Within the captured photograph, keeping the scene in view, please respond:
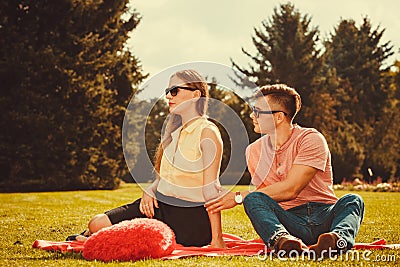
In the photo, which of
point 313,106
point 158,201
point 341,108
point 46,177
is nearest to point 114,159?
point 46,177

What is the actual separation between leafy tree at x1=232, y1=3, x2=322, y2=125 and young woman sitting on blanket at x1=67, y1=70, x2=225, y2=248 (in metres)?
23.2

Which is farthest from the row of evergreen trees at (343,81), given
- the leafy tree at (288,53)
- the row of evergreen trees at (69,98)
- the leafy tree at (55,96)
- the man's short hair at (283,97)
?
the man's short hair at (283,97)

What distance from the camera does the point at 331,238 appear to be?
11.2ft

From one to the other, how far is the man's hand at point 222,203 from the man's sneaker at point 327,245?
76cm

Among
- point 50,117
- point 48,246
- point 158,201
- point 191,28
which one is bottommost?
point 48,246

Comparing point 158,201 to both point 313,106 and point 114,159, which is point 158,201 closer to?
point 114,159

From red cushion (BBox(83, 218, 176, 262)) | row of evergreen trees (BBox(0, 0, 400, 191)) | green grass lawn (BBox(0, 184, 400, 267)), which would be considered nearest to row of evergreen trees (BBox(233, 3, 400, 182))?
row of evergreen trees (BBox(0, 0, 400, 191))

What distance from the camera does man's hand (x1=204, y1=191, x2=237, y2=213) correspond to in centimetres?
399

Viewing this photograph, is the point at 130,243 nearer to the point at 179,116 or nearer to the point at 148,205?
the point at 148,205

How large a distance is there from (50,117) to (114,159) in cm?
388

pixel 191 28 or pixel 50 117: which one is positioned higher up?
pixel 191 28

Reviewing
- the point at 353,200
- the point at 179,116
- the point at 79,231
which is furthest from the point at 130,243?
the point at 79,231

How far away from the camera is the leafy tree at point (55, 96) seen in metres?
17.6

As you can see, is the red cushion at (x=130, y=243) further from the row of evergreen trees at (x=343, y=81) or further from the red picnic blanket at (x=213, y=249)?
the row of evergreen trees at (x=343, y=81)
